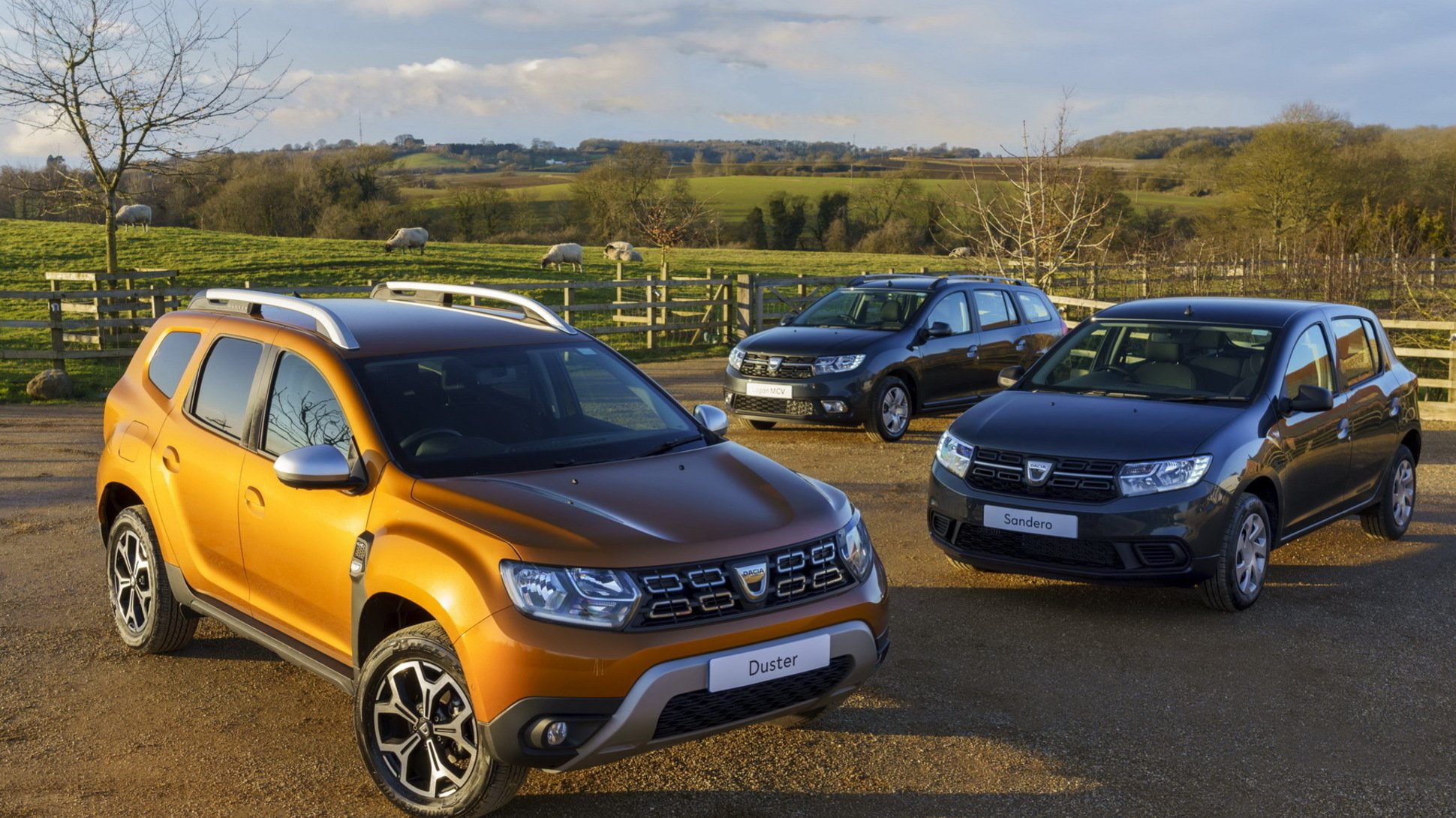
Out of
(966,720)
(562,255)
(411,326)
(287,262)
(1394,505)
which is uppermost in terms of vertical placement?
(562,255)

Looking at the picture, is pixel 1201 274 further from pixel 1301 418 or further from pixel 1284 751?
pixel 1284 751

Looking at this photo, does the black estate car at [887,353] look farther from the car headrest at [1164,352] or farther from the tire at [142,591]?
the tire at [142,591]

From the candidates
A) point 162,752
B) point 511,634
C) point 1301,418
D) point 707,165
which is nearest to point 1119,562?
point 1301,418

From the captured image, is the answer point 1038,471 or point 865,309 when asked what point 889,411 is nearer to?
point 865,309

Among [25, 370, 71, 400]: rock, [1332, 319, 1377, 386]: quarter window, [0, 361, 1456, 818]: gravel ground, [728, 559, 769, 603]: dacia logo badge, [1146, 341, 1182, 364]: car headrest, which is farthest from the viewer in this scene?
[25, 370, 71, 400]: rock

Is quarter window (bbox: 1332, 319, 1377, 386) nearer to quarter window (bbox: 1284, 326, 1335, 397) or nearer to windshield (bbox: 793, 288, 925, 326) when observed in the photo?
quarter window (bbox: 1284, 326, 1335, 397)

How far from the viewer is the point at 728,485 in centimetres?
455

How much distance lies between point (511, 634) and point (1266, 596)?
4990 mm

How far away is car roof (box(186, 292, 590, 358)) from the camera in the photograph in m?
4.98

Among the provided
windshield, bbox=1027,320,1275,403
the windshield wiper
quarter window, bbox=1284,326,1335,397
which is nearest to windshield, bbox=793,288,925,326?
windshield, bbox=1027,320,1275,403

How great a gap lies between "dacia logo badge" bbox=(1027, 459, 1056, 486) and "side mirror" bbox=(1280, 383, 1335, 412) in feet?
5.00

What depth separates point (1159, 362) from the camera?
777 centimetres

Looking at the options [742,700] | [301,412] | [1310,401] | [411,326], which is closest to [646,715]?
[742,700]

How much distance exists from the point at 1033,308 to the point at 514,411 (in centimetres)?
1053
